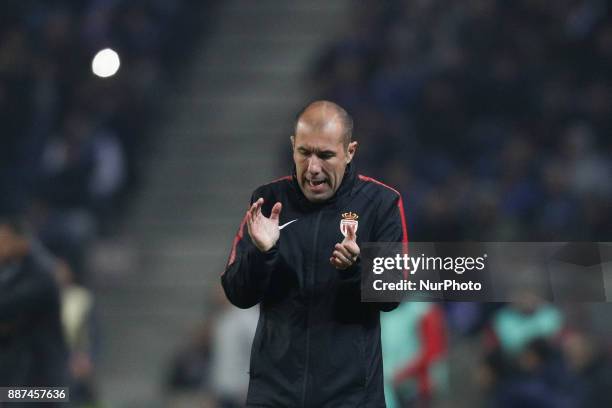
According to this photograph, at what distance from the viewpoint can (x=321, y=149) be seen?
11.8ft

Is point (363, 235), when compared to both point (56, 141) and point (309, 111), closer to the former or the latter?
point (309, 111)

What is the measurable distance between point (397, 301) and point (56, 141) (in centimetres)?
522

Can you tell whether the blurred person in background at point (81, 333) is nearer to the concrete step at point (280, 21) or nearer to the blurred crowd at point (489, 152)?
the blurred crowd at point (489, 152)

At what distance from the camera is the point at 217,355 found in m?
7.21

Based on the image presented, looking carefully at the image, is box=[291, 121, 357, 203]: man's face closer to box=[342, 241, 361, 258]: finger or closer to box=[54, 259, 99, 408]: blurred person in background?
box=[342, 241, 361, 258]: finger

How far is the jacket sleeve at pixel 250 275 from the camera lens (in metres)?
3.50

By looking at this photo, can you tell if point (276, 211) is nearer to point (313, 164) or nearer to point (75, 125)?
point (313, 164)

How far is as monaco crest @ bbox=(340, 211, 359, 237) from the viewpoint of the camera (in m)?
3.63

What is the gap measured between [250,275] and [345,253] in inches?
11.3

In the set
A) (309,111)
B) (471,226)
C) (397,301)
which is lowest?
(397,301)

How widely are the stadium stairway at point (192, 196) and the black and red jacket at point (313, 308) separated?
427 centimetres

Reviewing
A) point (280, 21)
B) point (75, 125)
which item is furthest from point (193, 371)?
point (280, 21)

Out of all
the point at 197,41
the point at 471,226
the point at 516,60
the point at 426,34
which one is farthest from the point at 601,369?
the point at 197,41

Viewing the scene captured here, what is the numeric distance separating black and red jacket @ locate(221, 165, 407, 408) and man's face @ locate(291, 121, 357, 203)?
52 millimetres
